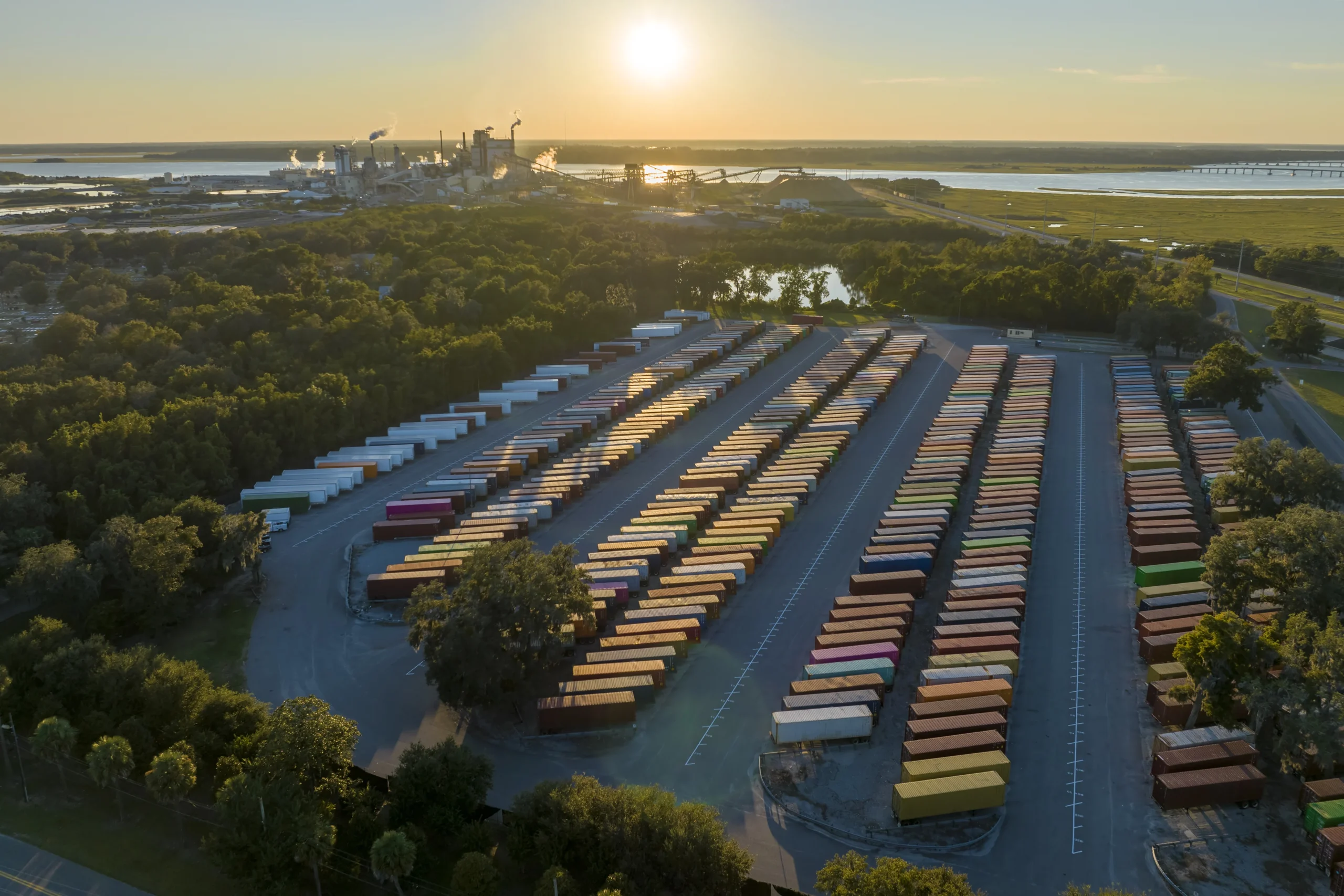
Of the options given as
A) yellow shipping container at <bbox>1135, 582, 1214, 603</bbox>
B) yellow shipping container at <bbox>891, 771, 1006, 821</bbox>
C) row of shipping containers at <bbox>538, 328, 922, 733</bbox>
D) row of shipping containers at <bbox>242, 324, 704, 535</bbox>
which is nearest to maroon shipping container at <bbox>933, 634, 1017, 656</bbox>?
yellow shipping container at <bbox>891, 771, 1006, 821</bbox>

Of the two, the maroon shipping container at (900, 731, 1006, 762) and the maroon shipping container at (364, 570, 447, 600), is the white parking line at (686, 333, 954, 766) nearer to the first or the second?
the maroon shipping container at (900, 731, 1006, 762)

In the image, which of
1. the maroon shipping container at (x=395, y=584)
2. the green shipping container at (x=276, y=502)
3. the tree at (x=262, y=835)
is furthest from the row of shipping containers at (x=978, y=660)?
the green shipping container at (x=276, y=502)

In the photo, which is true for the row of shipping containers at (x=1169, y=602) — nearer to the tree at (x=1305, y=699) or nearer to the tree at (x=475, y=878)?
the tree at (x=1305, y=699)

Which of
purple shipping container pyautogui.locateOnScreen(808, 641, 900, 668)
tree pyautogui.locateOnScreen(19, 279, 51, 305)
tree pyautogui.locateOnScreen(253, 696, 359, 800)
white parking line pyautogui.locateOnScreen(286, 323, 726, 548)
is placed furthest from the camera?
tree pyautogui.locateOnScreen(19, 279, 51, 305)

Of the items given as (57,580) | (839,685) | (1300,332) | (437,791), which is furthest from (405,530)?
(1300,332)

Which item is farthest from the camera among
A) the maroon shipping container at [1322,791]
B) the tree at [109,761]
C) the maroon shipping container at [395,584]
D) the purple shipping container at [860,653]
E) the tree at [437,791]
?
the maroon shipping container at [395,584]

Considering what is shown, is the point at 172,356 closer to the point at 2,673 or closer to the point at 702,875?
the point at 2,673

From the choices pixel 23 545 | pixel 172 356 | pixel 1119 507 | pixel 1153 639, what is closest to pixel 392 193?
pixel 172 356
